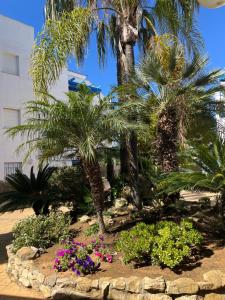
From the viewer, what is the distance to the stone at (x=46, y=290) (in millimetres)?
6659

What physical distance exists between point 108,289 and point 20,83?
19.0m

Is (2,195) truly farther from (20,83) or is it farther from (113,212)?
(20,83)

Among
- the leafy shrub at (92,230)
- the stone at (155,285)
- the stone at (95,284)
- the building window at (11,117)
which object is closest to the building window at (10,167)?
the building window at (11,117)

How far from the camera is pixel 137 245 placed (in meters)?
6.70

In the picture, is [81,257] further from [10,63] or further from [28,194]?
[10,63]

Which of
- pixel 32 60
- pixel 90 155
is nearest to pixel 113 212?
pixel 90 155

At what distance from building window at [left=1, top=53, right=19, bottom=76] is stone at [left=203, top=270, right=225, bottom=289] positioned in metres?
19.4

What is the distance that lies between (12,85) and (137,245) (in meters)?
18.2

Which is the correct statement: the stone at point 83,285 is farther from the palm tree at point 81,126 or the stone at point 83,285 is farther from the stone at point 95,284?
the palm tree at point 81,126

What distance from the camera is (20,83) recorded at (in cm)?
2344

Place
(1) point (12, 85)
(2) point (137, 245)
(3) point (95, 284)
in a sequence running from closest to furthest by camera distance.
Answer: (3) point (95, 284)
(2) point (137, 245)
(1) point (12, 85)

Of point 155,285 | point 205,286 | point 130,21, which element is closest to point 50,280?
point 155,285

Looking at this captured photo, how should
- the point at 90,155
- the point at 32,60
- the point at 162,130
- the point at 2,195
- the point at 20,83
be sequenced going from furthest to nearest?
the point at 20,83 → the point at 2,195 → the point at 32,60 → the point at 162,130 → the point at 90,155

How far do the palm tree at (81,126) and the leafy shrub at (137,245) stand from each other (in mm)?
1346
